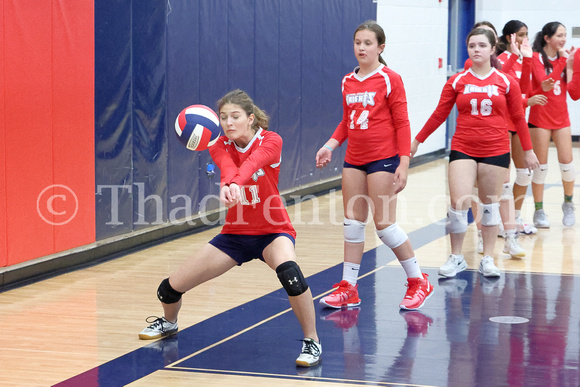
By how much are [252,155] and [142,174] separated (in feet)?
11.8

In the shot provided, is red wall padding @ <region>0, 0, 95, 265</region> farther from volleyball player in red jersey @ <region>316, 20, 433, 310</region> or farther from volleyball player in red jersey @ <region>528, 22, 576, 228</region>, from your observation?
volleyball player in red jersey @ <region>528, 22, 576, 228</region>

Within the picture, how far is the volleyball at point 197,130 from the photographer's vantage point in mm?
5195

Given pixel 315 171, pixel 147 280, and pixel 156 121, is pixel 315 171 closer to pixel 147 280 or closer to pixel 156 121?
pixel 156 121

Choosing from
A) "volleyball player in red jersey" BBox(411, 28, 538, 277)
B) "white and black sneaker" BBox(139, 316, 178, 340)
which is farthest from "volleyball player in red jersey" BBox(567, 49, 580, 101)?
"white and black sneaker" BBox(139, 316, 178, 340)

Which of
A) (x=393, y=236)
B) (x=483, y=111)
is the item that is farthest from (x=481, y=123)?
(x=393, y=236)

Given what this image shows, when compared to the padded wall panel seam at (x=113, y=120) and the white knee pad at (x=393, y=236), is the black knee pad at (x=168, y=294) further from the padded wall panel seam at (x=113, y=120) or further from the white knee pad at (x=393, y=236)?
the padded wall panel seam at (x=113, y=120)

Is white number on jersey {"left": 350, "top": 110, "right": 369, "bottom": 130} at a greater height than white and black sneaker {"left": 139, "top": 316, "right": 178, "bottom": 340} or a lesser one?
greater

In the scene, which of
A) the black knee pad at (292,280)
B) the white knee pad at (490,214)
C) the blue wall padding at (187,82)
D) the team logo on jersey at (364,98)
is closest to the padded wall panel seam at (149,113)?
the blue wall padding at (187,82)

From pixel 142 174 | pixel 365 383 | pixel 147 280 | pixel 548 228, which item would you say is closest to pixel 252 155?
pixel 365 383

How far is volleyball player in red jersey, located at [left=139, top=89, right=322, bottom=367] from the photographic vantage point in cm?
464

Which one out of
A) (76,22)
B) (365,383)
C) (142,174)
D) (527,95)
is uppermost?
(76,22)

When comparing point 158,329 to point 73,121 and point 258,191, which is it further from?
point 73,121

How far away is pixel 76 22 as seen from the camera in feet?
23.0

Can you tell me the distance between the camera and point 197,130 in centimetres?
518
